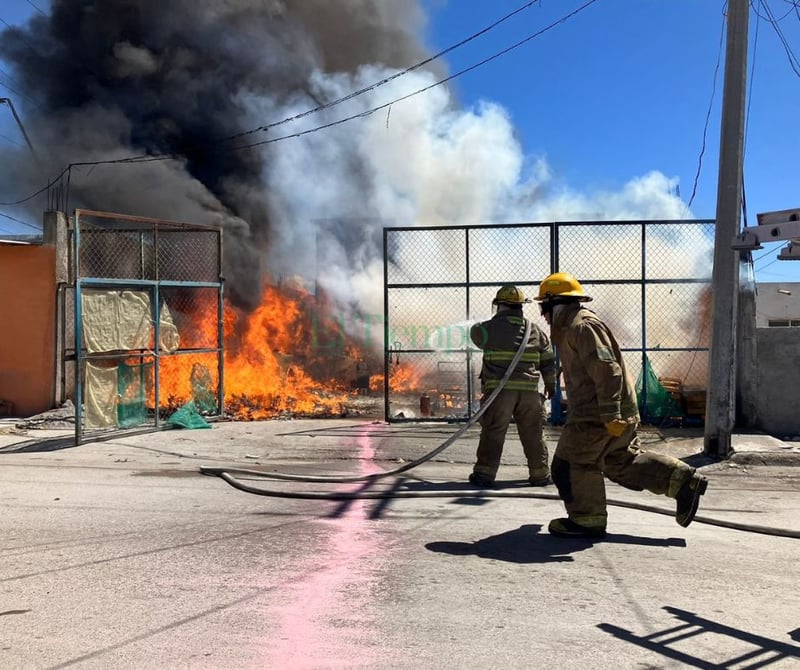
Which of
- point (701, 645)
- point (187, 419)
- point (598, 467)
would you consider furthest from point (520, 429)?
point (187, 419)

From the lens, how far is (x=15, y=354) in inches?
419

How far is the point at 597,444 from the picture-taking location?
431 cm

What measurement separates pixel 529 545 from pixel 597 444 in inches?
28.9

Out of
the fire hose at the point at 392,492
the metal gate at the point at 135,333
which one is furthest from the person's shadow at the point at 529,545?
the metal gate at the point at 135,333

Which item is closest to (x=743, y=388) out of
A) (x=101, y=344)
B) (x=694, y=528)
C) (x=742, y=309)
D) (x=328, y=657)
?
(x=742, y=309)

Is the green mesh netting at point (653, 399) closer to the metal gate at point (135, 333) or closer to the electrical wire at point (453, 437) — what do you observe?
the electrical wire at point (453, 437)

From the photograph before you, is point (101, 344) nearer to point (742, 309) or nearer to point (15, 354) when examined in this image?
point (15, 354)

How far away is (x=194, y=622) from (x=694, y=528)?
3.21 m

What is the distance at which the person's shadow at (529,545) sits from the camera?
3988 millimetres

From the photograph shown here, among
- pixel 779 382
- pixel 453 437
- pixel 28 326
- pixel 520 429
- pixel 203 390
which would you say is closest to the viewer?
pixel 520 429

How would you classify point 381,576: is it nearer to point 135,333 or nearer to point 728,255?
point 728,255

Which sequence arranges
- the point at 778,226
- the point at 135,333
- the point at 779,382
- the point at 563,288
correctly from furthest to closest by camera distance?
the point at 135,333
the point at 779,382
the point at 563,288
the point at 778,226

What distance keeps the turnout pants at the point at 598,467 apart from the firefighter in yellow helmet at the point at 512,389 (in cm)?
136

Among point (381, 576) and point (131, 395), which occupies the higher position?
point (131, 395)
